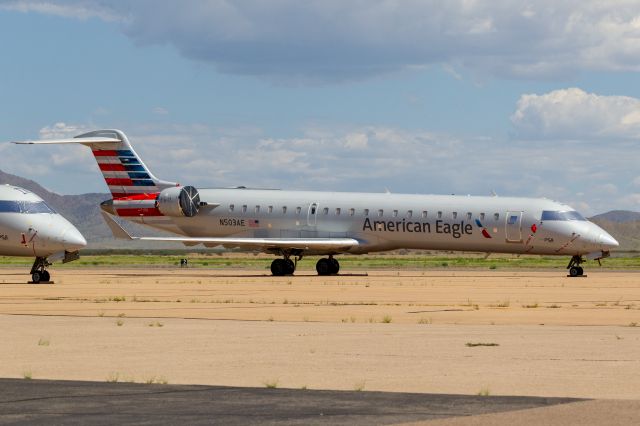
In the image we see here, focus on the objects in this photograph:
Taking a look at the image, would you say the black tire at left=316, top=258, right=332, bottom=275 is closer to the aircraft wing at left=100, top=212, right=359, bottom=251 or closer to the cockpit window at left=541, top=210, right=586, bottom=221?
the aircraft wing at left=100, top=212, right=359, bottom=251

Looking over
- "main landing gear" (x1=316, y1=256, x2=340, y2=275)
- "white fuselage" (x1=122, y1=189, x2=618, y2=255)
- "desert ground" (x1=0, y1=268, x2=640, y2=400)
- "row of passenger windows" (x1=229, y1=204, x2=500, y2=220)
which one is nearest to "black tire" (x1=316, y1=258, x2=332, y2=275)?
"main landing gear" (x1=316, y1=256, x2=340, y2=275)

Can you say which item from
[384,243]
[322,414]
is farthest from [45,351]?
[384,243]

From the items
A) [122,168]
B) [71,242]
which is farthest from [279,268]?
[71,242]

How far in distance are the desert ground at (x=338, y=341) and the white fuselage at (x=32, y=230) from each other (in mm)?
7492

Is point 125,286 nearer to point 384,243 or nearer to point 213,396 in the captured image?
point 384,243

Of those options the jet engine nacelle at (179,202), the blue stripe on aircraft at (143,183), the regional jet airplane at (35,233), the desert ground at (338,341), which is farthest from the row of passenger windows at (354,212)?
the desert ground at (338,341)

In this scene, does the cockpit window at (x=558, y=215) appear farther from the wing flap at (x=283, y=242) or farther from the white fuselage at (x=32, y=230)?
the white fuselage at (x=32, y=230)

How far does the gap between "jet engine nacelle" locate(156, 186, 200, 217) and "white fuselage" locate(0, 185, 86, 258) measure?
56.0 feet

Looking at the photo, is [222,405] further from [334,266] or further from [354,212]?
[334,266]

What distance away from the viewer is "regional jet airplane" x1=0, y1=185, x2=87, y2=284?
47531mm

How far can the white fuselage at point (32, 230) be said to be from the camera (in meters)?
47.5

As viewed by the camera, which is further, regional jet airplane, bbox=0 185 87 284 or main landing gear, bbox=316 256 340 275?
main landing gear, bbox=316 256 340 275

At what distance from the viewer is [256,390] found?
1476cm

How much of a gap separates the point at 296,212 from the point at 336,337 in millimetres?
42207
